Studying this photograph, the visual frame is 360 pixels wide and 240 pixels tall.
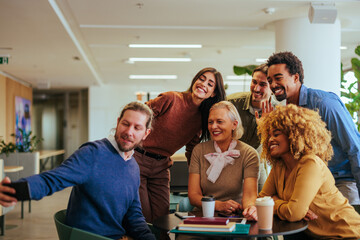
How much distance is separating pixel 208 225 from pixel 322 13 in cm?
441

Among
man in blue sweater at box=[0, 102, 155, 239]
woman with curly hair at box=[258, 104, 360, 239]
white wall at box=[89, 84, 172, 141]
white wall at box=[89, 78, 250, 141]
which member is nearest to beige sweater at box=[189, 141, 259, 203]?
woman with curly hair at box=[258, 104, 360, 239]

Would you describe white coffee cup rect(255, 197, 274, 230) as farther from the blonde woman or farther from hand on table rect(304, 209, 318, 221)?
the blonde woman

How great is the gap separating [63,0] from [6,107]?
6.06 m

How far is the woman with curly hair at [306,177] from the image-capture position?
2.02 meters

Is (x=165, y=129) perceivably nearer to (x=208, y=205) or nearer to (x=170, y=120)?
(x=170, y=120)

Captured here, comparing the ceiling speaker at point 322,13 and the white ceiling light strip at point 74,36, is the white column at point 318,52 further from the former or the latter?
the white ceiling light strip at point 74,36

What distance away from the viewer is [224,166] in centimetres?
250

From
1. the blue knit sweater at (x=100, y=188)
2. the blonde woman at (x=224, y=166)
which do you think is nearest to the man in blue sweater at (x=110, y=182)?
the blue knit sweater at (x=100, y=188)

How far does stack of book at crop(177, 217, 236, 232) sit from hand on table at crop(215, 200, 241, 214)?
398mm

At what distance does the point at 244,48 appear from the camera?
8.89 m

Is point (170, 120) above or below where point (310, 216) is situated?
above

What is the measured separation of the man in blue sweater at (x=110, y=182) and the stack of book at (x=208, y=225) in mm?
361

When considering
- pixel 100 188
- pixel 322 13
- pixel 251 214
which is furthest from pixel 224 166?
pixel 322 13

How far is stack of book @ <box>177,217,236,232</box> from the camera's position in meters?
1.80
